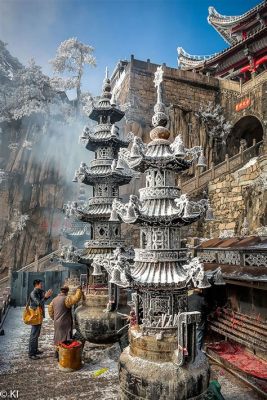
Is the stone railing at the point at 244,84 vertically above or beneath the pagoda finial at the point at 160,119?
above

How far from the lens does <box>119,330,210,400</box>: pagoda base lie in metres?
5.12

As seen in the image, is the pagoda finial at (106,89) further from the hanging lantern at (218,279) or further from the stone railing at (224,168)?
A: the stone railing at (224,168)

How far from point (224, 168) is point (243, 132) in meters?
10.7

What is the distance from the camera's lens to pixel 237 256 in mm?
9469

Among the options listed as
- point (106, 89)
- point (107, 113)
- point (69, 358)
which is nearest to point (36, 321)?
point (69, 358)

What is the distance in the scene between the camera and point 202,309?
10.7m

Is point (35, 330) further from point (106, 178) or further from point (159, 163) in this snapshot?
point (159, 163)

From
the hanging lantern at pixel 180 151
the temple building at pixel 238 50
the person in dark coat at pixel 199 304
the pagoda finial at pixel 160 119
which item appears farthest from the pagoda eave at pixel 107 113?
the temple building at pixel 238 50

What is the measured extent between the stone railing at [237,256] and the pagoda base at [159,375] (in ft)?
11.0

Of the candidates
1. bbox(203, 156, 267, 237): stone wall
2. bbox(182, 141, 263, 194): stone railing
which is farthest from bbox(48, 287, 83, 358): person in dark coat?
bbox(182, 141, 263, 194): stone railing

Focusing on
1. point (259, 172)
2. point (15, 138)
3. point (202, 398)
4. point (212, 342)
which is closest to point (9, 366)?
point (202, 398)

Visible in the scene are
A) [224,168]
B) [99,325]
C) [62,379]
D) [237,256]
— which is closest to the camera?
[62,379]

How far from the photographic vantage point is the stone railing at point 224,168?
1920 centimetres

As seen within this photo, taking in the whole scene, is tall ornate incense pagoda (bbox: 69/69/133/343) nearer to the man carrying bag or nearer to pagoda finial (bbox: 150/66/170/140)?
the man carrying bag
